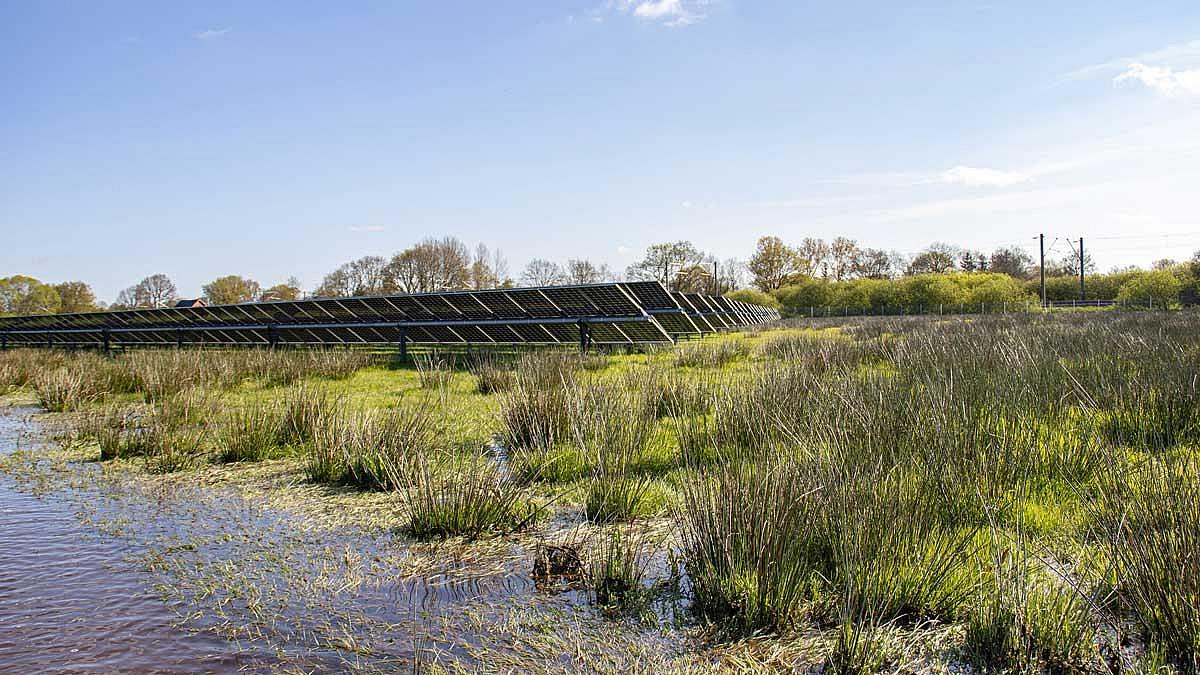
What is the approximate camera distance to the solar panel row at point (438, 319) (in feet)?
38.2

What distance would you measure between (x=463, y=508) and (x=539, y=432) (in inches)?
58.0

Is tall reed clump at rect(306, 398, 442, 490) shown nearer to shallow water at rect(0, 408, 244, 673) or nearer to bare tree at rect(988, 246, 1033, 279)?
shallow water at rect(0, 408, 244, 673)

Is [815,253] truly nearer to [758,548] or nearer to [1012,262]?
[1012,262]

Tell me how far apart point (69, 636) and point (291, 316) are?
13.1 metres

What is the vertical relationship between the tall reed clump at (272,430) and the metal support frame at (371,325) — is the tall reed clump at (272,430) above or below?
below

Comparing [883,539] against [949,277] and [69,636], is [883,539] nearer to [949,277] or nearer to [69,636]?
[69,636]

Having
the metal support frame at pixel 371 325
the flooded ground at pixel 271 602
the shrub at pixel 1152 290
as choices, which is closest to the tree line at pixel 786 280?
the shrub at pixel 1152 290

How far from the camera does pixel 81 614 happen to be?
256 cm

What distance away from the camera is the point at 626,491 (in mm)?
3475

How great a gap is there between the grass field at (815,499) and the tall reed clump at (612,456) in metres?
0.02

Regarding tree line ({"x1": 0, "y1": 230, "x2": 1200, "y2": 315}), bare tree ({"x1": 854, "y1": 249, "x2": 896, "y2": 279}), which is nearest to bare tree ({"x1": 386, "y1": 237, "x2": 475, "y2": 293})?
tree line ({"x1": 0, "y1": 230, "x2": 1200, "y2": 315})

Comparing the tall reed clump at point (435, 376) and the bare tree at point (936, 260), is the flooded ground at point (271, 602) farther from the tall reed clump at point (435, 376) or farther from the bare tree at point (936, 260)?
the bare tree at point (936, 260)

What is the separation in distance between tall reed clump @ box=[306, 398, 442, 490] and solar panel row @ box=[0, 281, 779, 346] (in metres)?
6.14

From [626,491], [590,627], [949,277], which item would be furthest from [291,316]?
[949,277]
